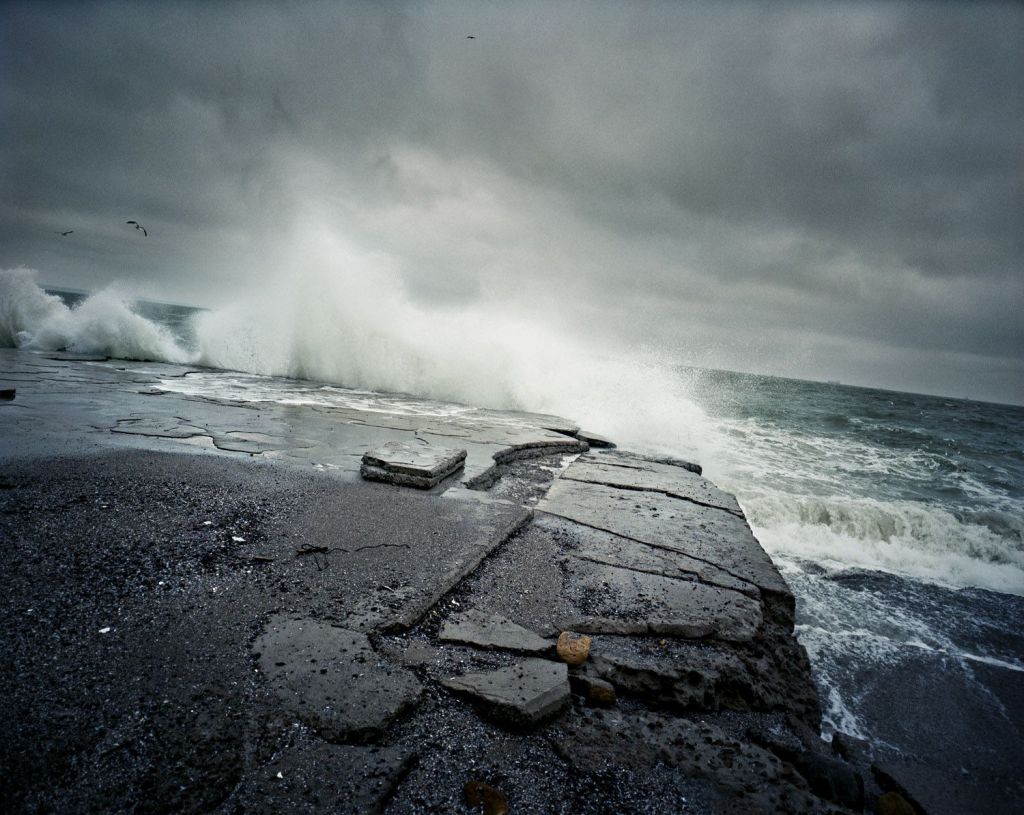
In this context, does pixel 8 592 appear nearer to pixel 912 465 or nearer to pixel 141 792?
pixel 141 792

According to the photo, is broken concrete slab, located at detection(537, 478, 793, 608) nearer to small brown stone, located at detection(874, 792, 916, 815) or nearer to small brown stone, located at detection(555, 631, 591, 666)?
small brown stone, located at detection(874, 792, 916, 815)

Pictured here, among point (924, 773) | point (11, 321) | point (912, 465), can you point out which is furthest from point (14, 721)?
point (912, 465)

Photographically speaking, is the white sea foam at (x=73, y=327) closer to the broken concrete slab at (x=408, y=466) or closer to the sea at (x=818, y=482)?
the sea at (x=818, y=482)

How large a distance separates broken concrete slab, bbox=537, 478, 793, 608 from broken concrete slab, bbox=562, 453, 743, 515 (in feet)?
0.40

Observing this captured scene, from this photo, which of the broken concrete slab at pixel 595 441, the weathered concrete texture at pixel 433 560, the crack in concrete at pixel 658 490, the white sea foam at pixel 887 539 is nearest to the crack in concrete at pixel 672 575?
the weathered concrete texture at pixel 433 560

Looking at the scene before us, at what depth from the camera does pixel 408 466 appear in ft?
10.6

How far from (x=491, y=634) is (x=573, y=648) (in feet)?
1.02

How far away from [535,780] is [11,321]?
15.1 meters

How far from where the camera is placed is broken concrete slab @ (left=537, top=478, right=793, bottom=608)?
243 centimetres

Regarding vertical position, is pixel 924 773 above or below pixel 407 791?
below

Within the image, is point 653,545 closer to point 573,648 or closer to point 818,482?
point 573,648

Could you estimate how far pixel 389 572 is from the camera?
79.5 inches

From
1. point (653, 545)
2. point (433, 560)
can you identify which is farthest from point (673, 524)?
point (433, 560)

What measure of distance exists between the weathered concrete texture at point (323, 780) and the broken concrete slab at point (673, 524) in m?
1.83
